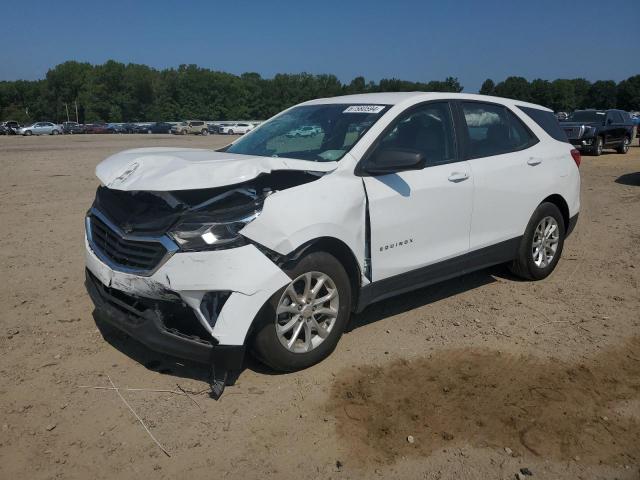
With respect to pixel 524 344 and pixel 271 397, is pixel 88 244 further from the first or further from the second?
pixel 524 344

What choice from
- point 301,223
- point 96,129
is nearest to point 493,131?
point 301,223

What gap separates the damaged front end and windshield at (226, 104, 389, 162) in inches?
27.6

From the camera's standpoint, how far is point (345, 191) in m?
3.78

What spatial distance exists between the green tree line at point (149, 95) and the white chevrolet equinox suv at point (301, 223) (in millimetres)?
101974

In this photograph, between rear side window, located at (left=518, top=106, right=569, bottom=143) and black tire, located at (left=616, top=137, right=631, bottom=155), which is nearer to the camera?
rear side window, located at (left=518, top=106, right=569, bottom=143)

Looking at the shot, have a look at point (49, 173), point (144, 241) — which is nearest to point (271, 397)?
point (144, 241)

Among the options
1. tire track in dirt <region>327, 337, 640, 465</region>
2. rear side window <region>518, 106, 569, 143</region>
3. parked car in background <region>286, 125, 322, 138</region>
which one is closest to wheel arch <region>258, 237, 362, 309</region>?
tire track in dirt <region>327, 337, 640, 465</region>

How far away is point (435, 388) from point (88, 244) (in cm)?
266

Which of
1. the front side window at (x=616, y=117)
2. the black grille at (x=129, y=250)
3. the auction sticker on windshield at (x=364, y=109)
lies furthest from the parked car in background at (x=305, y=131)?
the front side window at (x=616, y=117)

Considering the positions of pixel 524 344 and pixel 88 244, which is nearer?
pixel 88 244

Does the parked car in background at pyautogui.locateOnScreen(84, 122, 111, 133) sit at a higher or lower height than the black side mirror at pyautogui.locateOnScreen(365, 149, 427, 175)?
lower

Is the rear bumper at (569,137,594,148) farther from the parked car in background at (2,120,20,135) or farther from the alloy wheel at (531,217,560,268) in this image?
the parked car in background at (2,120,20,135)

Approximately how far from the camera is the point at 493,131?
513cm

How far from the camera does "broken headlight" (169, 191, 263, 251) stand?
10.6 ft
